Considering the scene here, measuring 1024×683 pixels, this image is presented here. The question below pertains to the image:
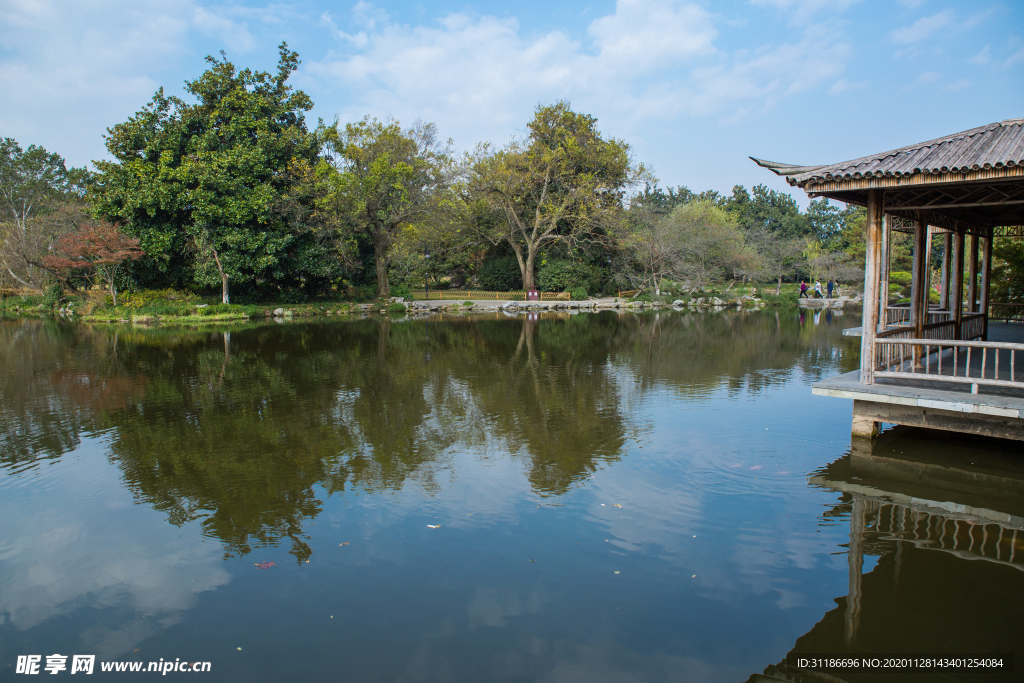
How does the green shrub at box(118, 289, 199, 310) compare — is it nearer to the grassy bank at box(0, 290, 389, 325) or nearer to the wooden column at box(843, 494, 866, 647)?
the grassy bank at box(0, 290, 389, 325)

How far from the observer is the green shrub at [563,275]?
118 feet

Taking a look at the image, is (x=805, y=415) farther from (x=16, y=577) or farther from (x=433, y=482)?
(x=16, y=577)

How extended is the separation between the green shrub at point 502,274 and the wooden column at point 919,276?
100 ft

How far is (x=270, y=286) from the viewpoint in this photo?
30.9 m

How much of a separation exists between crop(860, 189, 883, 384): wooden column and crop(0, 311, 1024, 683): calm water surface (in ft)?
3.15

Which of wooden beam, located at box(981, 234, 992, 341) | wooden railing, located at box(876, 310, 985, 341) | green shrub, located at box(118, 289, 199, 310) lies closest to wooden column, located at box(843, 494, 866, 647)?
wooden railing, located at box(876, 310, 985, 341)

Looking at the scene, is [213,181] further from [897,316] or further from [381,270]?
[897,316]

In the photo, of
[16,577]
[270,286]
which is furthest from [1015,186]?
[270,286]

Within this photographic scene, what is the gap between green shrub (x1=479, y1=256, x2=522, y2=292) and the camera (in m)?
38.6

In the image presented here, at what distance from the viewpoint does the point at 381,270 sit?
32.8 m

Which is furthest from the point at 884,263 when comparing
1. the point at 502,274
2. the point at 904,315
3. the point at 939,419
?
the point at 502,274

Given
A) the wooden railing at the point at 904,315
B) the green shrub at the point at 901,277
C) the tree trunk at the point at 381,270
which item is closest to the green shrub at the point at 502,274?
the tree trunk at the point at 381,270

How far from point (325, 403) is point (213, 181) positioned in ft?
64.5

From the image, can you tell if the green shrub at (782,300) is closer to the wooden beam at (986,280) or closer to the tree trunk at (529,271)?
the tree trunk at (529,271)
